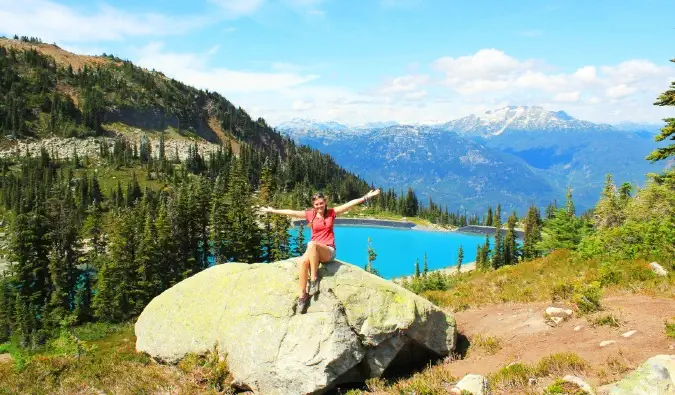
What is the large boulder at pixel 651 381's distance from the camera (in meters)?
6.71

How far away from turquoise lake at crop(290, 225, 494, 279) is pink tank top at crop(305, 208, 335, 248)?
253 feet

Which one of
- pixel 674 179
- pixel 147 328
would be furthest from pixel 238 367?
pixel 674 179

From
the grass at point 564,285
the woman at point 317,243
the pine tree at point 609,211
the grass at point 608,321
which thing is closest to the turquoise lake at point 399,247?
the pine tree at point 609,211

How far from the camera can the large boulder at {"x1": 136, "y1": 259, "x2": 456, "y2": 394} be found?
10.2 metres

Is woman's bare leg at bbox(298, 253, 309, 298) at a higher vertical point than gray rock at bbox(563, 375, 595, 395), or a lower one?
higher

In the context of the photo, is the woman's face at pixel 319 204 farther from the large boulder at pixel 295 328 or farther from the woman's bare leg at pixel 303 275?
the large boulder at pixel 295 328

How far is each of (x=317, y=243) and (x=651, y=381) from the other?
7368 mm

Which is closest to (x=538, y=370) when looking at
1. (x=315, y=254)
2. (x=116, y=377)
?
(x=315, y=254)

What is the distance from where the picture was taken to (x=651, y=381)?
6.80 meters

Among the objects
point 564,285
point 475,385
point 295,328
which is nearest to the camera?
point 475,385

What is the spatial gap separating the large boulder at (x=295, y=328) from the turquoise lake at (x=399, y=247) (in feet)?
250

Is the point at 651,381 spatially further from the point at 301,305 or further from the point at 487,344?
the point at 301,305

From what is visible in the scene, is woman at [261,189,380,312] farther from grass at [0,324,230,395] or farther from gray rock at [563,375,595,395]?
gray rock at [563,375,595,395]

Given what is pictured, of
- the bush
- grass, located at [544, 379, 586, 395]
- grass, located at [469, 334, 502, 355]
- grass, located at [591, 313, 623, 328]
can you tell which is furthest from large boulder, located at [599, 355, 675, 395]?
the bush
